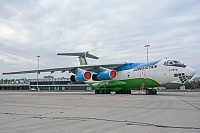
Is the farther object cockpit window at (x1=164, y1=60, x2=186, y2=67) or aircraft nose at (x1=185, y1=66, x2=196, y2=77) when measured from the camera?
cockpit window at (x1=164, y1=60, x2=186, y2=67)

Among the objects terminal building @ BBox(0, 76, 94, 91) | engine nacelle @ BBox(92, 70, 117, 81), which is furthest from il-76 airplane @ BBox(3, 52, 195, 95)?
terminal building @ BBox(0, 76, 94, 91)

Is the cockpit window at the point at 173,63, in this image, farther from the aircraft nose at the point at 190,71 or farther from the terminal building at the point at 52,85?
the terminal building at the point at 52,85

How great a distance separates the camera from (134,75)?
893 inches

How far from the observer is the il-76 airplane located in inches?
757

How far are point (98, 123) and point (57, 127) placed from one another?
115 cm

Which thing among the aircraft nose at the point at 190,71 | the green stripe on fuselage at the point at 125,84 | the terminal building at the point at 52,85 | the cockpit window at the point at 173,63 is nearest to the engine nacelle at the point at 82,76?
the green stripe on fuselage at the point at 125,84

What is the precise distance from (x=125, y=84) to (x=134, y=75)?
1.76 metres

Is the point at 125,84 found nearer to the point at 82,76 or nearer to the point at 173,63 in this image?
the point at 82,76

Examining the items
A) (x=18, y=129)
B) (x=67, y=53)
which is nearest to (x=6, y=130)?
(x=18, y=129)

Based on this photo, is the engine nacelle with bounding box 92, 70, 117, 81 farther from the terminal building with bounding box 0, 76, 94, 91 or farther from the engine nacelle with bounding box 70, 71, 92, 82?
the terminal building with bounding box 0, 76, 94, 91

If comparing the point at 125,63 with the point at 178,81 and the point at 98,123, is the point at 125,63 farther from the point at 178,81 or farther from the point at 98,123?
the point at 98,123

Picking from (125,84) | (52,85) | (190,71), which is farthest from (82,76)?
(52,85)

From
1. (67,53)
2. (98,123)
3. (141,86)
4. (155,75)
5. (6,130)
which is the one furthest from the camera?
(67,53)

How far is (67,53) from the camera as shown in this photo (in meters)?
29.3
